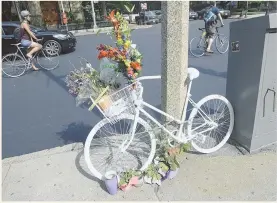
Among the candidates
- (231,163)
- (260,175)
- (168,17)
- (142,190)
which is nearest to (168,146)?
(142,190)

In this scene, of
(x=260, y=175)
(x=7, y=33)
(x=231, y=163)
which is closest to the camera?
(x=260, y=175)

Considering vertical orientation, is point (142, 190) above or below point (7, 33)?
below

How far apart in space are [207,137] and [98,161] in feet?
4.69

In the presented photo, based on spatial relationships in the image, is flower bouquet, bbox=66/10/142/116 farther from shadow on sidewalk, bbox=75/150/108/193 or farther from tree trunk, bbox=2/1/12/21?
tree trunk, bbox=2/1/12/21

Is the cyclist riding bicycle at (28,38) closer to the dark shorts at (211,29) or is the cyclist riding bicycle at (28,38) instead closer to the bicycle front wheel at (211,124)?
the dark shorts at (211,29)

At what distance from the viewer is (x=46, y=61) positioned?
7.92m

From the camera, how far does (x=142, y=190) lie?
253 cm

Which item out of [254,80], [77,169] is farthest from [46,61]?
[254,80]

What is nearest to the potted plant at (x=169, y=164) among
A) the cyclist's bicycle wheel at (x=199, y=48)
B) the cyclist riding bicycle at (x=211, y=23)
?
the cyclist's bicycle wheel at (x=199, y=48)

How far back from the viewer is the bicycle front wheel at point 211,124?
286 cm

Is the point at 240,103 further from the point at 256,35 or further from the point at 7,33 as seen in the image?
the point at 7,33

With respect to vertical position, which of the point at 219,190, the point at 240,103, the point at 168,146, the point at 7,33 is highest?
the point at 7,33

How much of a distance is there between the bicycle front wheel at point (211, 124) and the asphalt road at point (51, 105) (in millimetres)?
1396

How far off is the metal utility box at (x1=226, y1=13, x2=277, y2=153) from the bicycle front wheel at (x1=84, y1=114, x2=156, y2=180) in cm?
115
